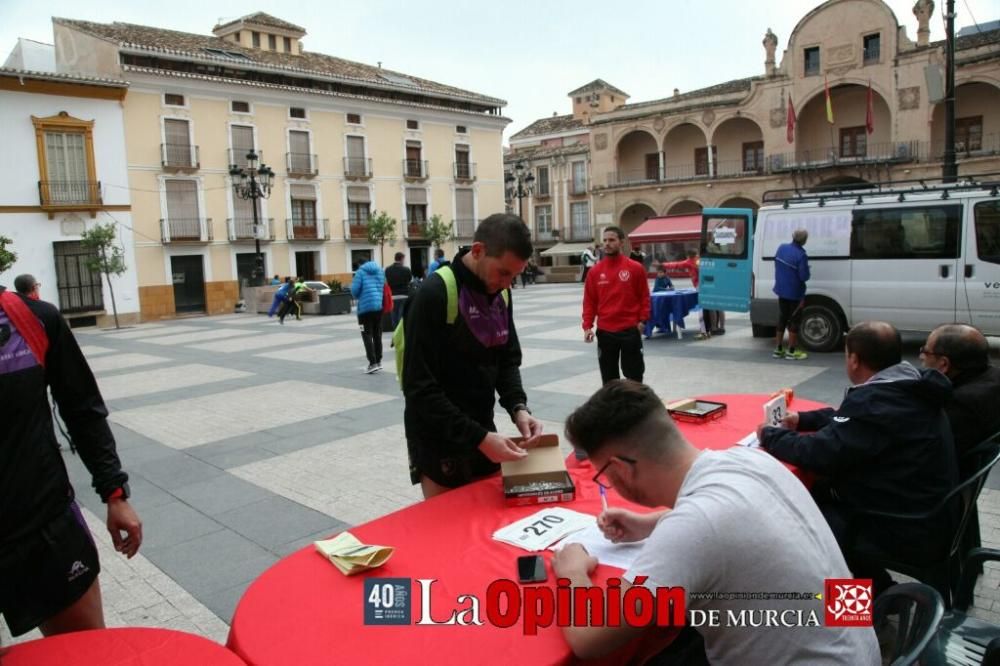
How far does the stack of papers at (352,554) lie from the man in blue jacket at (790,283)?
A: 27.1 feet

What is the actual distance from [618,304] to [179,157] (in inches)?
1089

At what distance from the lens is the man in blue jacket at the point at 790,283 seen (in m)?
9.01

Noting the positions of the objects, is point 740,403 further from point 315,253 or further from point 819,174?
point 819,174

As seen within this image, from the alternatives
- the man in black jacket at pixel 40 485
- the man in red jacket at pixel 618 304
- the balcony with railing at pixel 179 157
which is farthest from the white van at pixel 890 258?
the balcony with railing at pixel 179 157

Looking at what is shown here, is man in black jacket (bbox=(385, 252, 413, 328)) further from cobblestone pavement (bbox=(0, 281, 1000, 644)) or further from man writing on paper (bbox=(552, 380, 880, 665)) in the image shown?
man writing on paper (bbox=(552, 380, 880, 665))

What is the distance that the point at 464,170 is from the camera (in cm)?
3844

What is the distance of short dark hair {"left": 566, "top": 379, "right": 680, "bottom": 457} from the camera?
1.70m

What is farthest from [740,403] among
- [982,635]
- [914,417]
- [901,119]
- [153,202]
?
[901,119]

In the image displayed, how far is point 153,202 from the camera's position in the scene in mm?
27922

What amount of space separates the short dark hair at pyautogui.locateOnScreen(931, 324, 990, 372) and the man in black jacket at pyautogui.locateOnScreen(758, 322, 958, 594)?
498 millimetres

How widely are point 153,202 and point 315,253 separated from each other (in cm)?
732

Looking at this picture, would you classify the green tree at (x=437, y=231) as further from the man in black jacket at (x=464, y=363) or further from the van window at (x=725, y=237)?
the man in black jacket at (x=464, y=363)

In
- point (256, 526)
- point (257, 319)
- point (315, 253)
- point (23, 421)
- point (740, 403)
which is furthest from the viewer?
point (315, 253)

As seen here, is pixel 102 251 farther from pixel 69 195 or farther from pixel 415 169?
pixel 415 169
